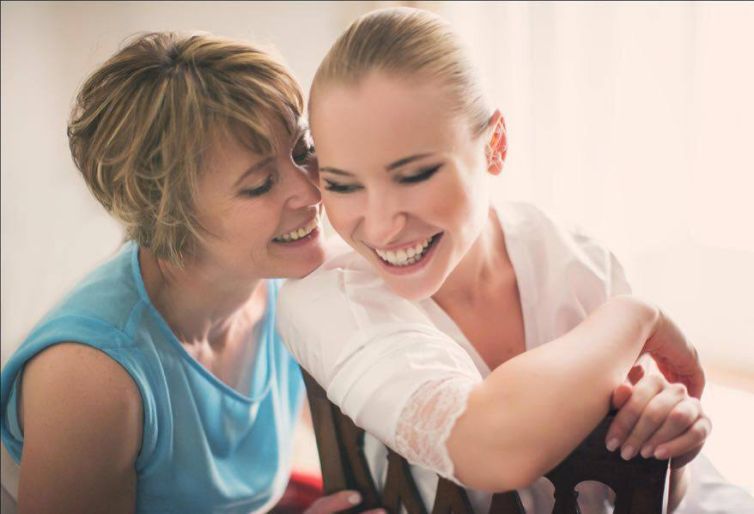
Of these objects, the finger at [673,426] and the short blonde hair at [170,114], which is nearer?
the finger at [673,426]

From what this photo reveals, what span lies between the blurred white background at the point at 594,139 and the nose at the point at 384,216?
890 mm

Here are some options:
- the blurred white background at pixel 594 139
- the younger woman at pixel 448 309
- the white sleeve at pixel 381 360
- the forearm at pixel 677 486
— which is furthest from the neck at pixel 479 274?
the blurred white background at pixel 594 139

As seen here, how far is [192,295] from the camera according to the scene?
1447 mm

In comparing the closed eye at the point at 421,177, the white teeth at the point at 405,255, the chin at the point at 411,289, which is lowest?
the chin at the point at 411,289

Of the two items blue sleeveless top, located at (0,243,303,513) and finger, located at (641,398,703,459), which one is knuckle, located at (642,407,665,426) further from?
blue sleeveless top, located at (0,243,303,513)

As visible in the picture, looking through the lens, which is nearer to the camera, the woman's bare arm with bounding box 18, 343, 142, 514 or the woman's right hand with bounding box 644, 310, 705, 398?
the woman's right hand with bounding box 644, 310, 705, 398

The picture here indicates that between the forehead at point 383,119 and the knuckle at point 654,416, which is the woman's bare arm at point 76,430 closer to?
the forehead at point 383,119

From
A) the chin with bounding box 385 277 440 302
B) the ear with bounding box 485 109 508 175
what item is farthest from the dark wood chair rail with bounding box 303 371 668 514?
the ear with bounding box 485 109 508 175

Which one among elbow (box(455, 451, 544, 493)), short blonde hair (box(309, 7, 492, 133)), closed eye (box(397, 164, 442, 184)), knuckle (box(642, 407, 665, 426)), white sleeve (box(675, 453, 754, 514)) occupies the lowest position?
white sleeve (box(675, 453, 754, 514))

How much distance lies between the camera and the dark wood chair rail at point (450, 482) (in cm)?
91

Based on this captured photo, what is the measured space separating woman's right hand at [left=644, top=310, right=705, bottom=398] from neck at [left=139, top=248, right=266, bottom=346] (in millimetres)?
723

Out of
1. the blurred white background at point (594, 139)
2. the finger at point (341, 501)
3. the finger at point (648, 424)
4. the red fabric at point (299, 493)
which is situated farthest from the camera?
the blurred white background at point (594, 139)

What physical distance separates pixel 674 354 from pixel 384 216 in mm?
444

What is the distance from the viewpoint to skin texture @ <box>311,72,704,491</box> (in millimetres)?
896
